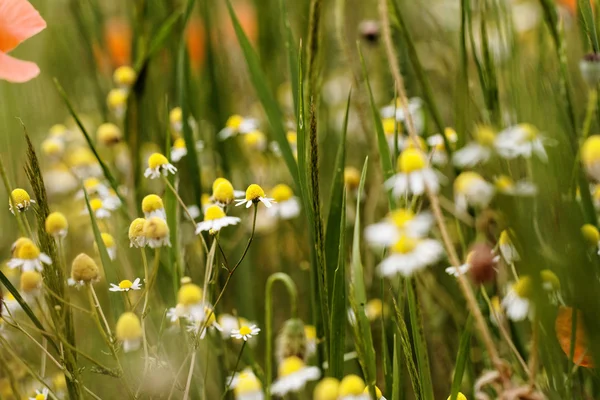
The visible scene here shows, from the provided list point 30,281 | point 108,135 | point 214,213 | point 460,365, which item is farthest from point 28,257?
point 108,135

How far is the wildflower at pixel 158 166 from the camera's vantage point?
481mm

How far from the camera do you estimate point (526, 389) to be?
0.31 metres

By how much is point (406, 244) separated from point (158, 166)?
234mm

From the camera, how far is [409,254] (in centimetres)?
30

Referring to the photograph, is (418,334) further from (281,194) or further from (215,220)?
(281,194)

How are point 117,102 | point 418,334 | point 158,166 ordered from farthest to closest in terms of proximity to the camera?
1. point 117,102
2. point 158,166
3. point 418,334

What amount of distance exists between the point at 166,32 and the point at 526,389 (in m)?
0.43

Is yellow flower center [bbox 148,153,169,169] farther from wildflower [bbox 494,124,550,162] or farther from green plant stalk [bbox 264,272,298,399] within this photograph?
wildflower [bbox 494,124,550,162]

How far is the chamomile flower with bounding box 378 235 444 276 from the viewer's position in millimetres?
294

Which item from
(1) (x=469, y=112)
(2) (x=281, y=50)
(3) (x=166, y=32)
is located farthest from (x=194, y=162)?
(2) (x=281, y=50)

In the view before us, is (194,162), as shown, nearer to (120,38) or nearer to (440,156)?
(440,156)

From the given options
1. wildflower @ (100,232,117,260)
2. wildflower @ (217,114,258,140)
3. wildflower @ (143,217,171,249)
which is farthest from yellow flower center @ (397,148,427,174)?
wildflower @ (217,114,258,140)

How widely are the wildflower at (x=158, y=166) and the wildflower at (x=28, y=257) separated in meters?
0.11

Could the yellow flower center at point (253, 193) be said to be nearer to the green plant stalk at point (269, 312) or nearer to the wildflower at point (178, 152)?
the green plant stalk at point (269, 312)
